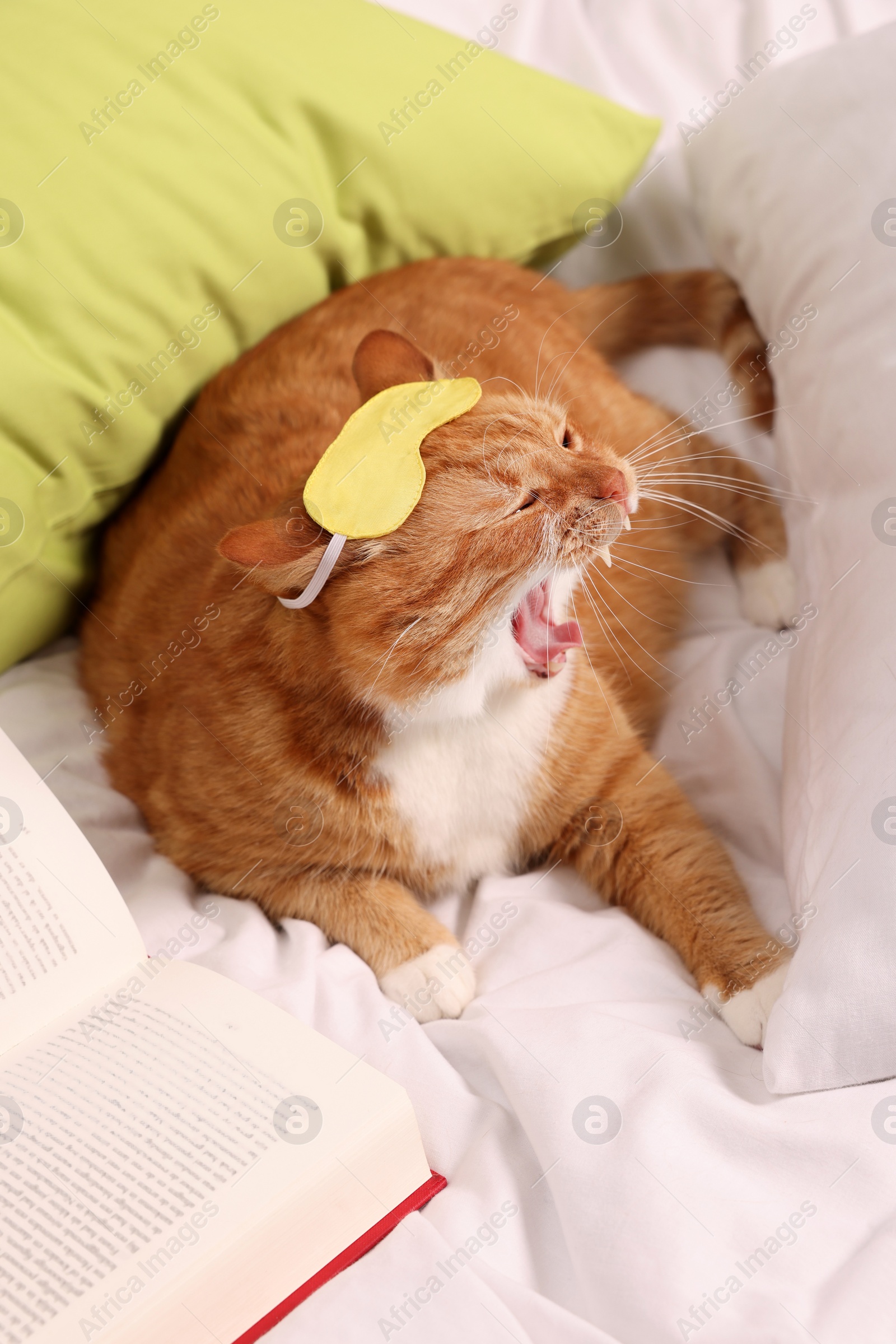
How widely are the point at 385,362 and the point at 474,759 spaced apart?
1.89 feet

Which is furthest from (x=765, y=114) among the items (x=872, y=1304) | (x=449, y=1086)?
(x=872, y=1304)

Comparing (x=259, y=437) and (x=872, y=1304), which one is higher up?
(x=259, y=437)

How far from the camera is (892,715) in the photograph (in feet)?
4.43

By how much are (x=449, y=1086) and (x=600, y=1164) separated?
24 cm

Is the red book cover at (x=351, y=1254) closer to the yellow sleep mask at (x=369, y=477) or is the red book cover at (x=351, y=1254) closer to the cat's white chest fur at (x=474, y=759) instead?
the cat's white chest fur at (x=474, y=759)

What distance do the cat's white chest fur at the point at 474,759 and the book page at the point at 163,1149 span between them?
36 centimetres

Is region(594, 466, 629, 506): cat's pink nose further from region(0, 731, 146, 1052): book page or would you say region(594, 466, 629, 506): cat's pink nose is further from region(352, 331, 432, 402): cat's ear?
region(0, 731, 146, 1052): book page

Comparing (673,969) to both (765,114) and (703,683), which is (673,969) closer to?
(703,683)

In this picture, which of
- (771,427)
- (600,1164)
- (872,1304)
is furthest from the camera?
(771,427)

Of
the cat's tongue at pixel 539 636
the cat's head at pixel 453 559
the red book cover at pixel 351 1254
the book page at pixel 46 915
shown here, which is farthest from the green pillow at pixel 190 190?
the red book cover at pixel 351 1254

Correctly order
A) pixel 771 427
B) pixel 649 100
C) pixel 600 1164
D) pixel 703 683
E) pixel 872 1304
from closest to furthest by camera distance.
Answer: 1. pixel 872 1304
2. pixel 600 1164
3. pixel 703 683
4. pixel 771 427
5. pixel 649 100

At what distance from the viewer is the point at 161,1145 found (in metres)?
1.19

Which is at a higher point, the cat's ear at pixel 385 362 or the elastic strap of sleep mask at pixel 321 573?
the cat's ear at pixel 385 362

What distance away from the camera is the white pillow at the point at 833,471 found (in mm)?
1253
